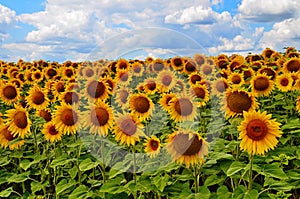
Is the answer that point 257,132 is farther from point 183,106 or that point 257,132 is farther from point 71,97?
point 71,97

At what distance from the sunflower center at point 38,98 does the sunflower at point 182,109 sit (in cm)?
186

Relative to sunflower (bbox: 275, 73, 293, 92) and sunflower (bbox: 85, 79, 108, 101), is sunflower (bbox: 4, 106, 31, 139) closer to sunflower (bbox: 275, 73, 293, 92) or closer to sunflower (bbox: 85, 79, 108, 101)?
sunflower (bbox: 85, 79, 108, 101)

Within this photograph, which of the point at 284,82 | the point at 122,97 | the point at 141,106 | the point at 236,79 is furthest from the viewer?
the point at 236,79

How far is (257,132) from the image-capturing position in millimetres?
3426

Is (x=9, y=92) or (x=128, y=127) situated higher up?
(x=9, y=92)

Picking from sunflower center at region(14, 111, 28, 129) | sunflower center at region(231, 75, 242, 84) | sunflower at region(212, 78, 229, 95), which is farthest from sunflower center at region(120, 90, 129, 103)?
sunflower center at region(231, 75, 242, 84)

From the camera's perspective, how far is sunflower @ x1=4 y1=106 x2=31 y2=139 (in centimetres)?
480

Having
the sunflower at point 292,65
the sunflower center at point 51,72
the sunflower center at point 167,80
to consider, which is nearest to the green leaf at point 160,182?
the sunflower center at point 167,80

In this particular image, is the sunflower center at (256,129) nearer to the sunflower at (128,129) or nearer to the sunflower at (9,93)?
the sunflower at (128,129)

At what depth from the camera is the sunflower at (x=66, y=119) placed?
172 inches

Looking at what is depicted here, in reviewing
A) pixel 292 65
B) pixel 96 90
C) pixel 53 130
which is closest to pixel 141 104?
pixel 96 90

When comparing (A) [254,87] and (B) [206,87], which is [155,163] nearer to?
(B) [206,87]

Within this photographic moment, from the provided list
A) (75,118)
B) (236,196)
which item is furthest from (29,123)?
(236,196)

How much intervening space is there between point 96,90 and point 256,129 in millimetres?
2252
